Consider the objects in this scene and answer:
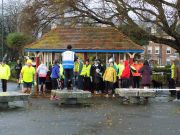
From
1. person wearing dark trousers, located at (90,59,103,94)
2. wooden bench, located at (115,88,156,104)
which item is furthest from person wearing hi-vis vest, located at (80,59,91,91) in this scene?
wooden bench, located at (115,88,156,104)

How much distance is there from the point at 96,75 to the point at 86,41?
13.4 ft

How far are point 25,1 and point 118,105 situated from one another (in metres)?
15.1

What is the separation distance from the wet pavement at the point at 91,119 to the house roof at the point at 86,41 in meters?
8.17

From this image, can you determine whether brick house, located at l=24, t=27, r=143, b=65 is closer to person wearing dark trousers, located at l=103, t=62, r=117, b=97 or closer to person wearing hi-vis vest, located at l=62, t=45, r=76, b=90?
person wearing dark trousers, located at l=103, t=62, r=117, b=97

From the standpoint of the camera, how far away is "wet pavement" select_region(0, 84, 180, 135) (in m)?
13.0

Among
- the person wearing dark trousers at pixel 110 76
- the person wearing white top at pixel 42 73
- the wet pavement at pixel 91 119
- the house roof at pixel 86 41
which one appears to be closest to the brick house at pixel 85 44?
the house roof at pixel 86 41

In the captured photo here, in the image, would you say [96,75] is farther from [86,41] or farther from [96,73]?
[86,41]

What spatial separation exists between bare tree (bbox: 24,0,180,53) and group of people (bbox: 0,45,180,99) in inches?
175

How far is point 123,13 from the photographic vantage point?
101 feet

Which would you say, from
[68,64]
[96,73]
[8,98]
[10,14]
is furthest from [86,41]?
[10,14]

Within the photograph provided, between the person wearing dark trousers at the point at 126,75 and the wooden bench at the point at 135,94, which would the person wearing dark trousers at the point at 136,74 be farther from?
the wooden bench at the point at 135,94

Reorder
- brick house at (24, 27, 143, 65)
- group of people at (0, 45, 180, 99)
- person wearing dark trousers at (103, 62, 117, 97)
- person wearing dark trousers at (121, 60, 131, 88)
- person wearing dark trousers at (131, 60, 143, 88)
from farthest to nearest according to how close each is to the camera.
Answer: brick house at (24, 27, 143, 65) → person wearing dark trousers at (131, 60, 143, 88) → person wearing dark trousers at (121, 60, 131, 88) → person wearing dark trousers at (103, 62, 117, 97) → group of people at (0, 45, 180, 99)

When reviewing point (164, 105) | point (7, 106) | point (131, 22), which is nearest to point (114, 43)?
point (131, 22)

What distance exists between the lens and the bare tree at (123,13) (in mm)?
30875
